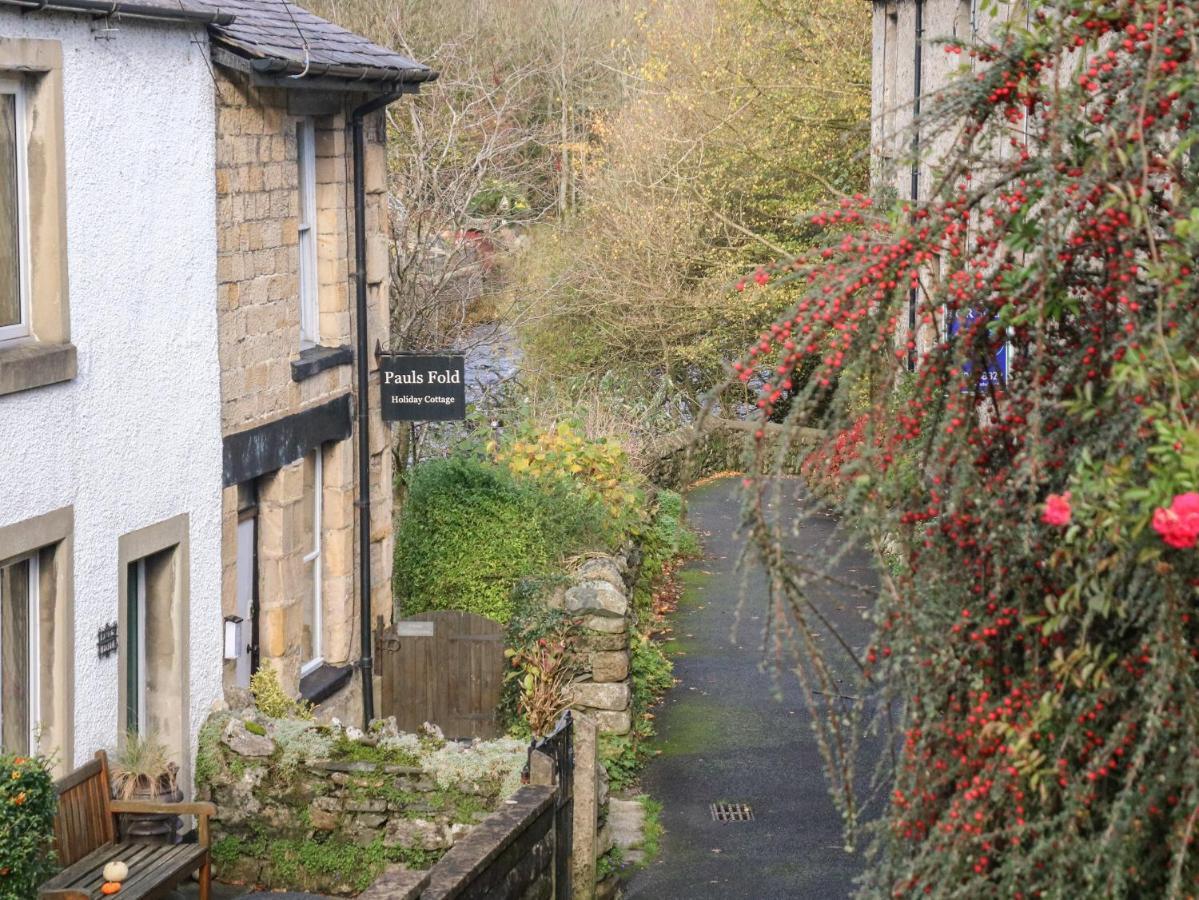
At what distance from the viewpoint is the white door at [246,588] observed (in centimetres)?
1095

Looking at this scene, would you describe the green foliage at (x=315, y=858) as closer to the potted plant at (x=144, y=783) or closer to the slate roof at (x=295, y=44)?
the potted plant at (x=144, y=783)

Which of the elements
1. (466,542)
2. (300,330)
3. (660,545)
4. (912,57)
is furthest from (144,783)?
(912,57)

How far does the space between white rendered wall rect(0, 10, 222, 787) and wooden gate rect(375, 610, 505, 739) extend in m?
2.63

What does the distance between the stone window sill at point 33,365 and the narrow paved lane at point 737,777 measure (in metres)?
3.41

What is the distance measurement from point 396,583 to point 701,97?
1264 cm

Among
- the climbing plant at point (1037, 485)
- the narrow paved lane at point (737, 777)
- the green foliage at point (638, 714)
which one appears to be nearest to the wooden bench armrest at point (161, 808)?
the narrow paved lane at point (737, 777)

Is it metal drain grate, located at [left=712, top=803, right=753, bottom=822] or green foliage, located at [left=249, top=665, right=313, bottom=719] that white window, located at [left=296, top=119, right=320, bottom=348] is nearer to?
green foliage, located at [left=249, top=665, right=313, bottom=719]

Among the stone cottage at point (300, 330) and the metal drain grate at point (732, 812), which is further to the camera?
the metal drain grate at point (732, 812)

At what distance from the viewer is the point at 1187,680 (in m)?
3.64

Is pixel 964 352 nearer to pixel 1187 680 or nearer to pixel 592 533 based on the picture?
pixel 1187 680

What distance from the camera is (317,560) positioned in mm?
12312

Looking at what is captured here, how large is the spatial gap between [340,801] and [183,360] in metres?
2.64

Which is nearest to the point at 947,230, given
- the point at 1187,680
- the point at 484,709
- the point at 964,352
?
the point at 964,352

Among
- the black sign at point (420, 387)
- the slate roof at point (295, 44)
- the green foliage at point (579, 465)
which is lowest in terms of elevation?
the green foliage at point (579, 465)
